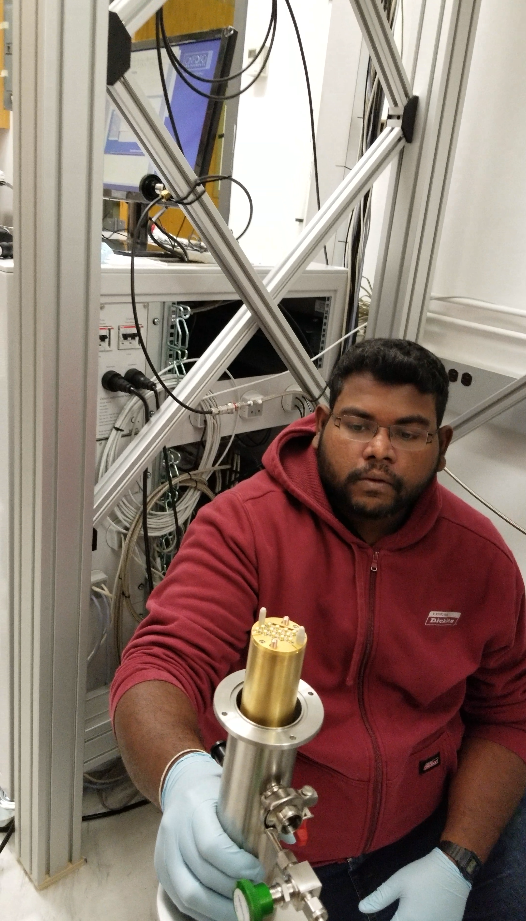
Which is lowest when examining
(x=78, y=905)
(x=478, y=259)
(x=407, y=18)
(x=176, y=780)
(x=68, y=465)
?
(x=78, y=905)

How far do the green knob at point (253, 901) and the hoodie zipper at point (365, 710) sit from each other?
21.5 inches

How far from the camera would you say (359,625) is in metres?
1.07

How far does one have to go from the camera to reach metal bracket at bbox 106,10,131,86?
3.25 ft

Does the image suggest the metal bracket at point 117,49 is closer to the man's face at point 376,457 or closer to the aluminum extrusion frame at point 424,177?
the man's face at point 376,457

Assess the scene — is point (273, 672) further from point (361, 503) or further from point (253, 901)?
point (361, 503)

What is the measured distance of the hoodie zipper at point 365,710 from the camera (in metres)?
1.05

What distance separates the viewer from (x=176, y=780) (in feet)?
2.45

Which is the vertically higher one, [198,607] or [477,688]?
[198,607]

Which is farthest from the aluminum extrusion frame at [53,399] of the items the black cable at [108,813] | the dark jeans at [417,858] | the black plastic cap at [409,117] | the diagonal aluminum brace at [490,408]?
the diagonal aluminum brace at [490,408]

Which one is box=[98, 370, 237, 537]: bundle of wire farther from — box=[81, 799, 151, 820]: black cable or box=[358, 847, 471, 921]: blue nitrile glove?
box=[358, 847, 471, 921]: blue nitrile glove

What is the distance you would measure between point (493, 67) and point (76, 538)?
151cm

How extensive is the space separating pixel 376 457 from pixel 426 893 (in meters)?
0.65

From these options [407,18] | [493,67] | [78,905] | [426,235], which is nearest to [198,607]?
[78,905]

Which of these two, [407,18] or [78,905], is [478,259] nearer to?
[407,18]
